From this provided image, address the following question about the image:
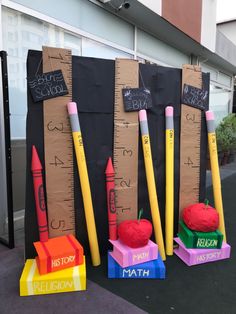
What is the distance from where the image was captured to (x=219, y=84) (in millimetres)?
8258

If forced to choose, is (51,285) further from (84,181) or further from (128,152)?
(128,152)

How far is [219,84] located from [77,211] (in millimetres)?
7623

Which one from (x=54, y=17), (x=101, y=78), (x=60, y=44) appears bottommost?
(x=101, y=78)

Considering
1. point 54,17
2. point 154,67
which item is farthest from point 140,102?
point 54,17

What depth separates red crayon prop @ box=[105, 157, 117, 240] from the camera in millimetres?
2102

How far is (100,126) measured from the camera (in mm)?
2104

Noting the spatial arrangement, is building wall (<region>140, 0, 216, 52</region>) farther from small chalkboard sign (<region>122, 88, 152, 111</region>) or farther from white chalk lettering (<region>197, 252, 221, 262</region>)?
white chalk lettering (<region>197, 252, 221, 262</region>)

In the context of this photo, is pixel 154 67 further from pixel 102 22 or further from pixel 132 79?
pixel 102 22

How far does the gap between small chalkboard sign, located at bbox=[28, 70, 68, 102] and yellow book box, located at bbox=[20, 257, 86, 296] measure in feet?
4.03

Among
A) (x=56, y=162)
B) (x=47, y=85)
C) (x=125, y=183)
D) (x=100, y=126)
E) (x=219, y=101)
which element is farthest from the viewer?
(x=219, y=101)

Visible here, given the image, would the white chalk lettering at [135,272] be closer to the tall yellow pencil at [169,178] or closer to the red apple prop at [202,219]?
the tall yellow pencil at [169,178]

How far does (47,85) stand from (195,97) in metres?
1.32

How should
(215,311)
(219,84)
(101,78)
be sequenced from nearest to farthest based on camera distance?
(215,311) < (101,78) < (219,84)

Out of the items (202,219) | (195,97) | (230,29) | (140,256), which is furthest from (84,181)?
(230,29)
